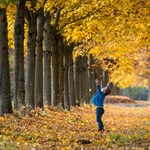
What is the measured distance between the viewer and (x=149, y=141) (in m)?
12.3

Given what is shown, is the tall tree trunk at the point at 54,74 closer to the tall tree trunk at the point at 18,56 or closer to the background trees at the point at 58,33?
the background trees at the point at 58,33

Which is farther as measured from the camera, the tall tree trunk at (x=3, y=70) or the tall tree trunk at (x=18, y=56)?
the tall tree trunk at (x=18, y=56)

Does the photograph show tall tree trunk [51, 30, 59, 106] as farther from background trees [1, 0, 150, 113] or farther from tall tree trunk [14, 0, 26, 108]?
tall tree trunk [14, 0, 26, 108]

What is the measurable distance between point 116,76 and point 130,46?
30905 millimetres

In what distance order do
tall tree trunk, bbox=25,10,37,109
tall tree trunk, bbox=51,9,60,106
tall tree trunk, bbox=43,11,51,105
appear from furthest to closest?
tall tree trunk, bbox=51,9,60,106, tall tree trunk, bbox=43,11,51,105, tall tree trunk, bbox=25,10,37,109

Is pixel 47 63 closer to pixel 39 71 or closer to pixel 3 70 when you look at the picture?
pixel 39 71

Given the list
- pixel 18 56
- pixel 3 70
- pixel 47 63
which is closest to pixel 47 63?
pixel 47 63

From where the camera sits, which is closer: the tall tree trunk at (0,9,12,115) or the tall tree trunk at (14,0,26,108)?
the tall tree trunk at (0,9,12,115)

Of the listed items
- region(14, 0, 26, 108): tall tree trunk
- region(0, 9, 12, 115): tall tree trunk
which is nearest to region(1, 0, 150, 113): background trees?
region(14, 0, 26, 108): tall tree trunk

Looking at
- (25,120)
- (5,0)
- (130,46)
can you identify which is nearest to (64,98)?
(130,46)

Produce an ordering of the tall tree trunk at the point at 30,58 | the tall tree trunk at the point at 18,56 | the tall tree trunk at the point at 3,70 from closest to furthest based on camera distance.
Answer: the tall tree trunk at the point at 3,70
the tall tree trunk at the point at 18,56
the tall tree trunk at the point at 30,58

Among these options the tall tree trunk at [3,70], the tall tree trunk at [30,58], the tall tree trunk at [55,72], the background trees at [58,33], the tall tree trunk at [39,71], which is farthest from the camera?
the tall tree trunk at [55,72]

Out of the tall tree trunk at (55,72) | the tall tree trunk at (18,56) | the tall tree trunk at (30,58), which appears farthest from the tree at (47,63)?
the tall tree trunk at (18,56)

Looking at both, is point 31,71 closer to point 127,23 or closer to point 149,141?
point 127,23
